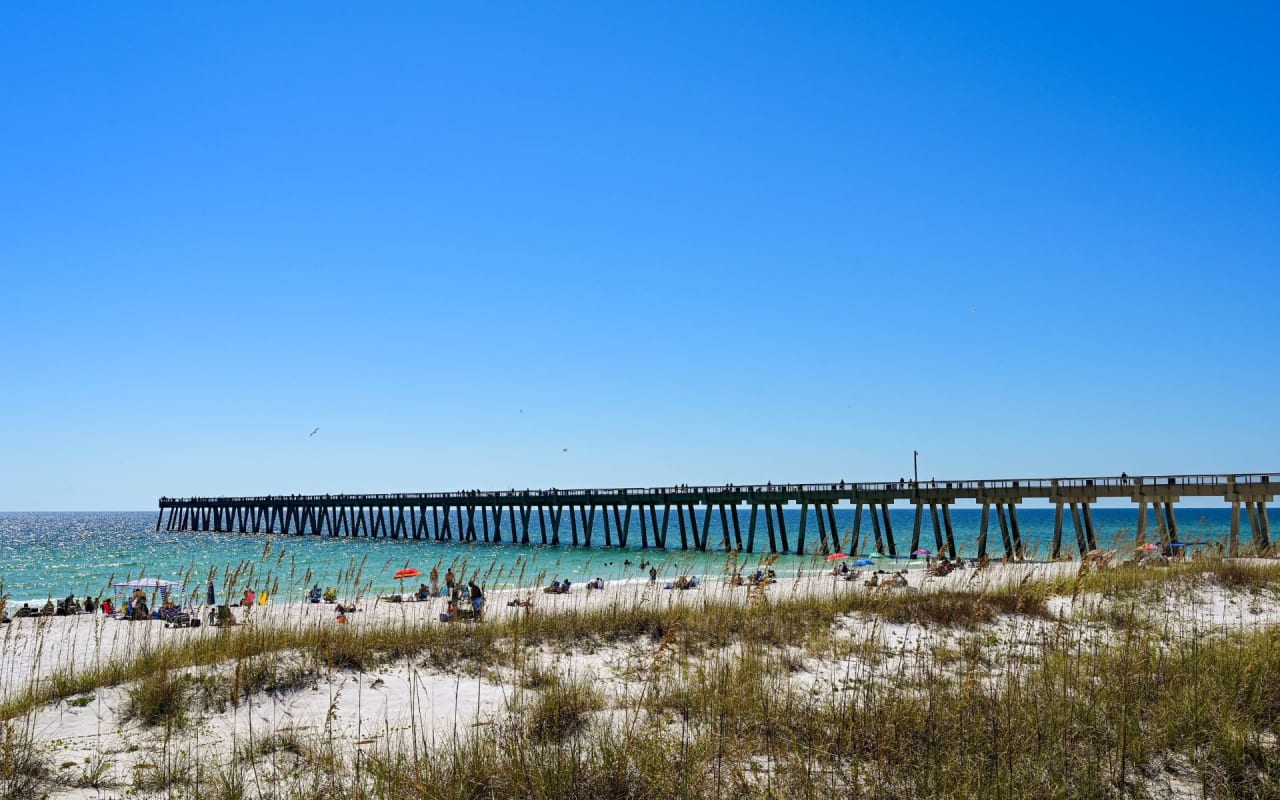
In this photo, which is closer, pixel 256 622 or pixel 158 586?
pixel 256 622

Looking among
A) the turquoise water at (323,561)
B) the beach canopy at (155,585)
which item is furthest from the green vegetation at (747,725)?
the turquoise water at (323,561)

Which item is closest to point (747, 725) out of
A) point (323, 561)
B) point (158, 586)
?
point (158, 586)

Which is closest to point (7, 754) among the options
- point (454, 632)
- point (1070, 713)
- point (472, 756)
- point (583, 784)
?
point (472, 756)

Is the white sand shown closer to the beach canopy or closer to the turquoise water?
the beach canopy

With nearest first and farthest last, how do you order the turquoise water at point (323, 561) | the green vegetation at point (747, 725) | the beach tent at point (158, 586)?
the green vegetation at point (747, 725) < the beach tent at point (158, 586) < the turquoise water at point (323, 561)

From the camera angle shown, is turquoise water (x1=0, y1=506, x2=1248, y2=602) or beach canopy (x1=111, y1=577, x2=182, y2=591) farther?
turquoise water (x1=0, y1=506, x2=1248, y2=602)

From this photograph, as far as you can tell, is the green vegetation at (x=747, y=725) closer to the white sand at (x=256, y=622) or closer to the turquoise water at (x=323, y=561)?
the white sand at (x=256, y=622)

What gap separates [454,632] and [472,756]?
470 centimetres

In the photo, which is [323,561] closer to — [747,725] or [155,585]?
[155,585]

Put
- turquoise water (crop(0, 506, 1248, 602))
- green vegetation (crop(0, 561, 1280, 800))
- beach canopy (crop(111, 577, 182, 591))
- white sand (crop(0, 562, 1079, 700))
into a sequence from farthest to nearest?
turquoise water (crop(0, 506, 1248, 602)) < beach canopy (crop(111, 577, 182, 591)) < white sand (crop(0, 562, 1079, 700)) < green vegetation (crop(0, 561, 1280, 800))

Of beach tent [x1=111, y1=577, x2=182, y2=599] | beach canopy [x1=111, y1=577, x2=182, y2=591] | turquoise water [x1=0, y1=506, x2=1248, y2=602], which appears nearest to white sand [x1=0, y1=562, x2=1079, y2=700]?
beach tent [x1=111, y1=577, x2=182, y2=599]

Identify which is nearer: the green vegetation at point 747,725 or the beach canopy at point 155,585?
the green vegetation at point 747,725

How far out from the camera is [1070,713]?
6191mm

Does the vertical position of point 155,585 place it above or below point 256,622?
below
